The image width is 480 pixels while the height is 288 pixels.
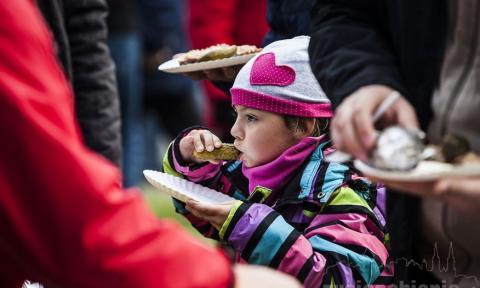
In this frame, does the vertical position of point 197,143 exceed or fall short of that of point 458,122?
it falls short

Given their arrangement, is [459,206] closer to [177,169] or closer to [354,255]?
[354,255]

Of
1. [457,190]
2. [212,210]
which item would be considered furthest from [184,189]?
[457,190]

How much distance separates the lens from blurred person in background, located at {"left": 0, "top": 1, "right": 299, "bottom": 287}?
1.51m

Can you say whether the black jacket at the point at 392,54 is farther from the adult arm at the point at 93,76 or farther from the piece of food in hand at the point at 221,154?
the adult arm at the point at 93,76

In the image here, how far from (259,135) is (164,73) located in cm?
446

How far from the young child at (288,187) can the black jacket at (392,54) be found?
0.47 meters

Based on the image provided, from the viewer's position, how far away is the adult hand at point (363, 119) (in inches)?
67.7

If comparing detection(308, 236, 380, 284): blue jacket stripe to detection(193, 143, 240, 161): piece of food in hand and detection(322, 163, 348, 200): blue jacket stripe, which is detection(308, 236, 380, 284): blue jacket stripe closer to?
detection(322, 163, 348, 200): blue jacket stripe

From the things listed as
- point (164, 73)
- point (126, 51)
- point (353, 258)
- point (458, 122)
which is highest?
point (458, 122)

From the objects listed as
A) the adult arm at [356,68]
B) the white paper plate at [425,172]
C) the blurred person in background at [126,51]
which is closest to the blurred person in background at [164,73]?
→ the blurred person in background at [126,51]

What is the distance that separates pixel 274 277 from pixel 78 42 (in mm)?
1825

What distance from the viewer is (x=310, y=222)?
2.65 meters

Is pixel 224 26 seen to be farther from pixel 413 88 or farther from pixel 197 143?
pixel 413 88

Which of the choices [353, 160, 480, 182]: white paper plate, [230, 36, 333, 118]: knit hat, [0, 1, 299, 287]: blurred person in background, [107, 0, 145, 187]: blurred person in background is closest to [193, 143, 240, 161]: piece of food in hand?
[230, 36, 333, 118]: knit hat
